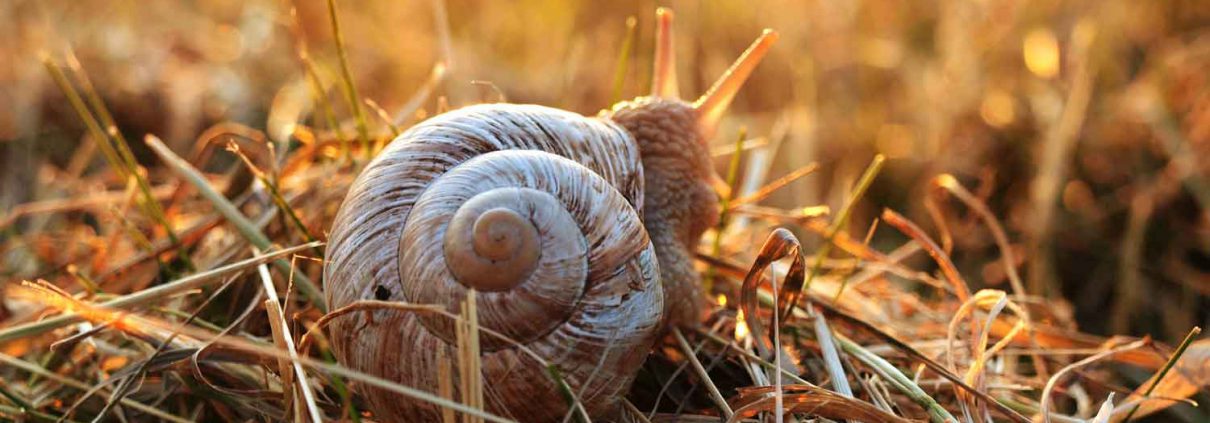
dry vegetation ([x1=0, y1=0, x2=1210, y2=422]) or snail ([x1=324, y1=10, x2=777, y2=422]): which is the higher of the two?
snail ([x1=324, y1=10, x2=777, y2=422])

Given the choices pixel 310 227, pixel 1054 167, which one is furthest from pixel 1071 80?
pixel 310 227

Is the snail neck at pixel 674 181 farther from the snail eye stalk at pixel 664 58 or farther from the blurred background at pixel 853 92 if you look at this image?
the blurred background at pixel 853 92

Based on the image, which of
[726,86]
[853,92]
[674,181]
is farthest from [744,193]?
[853,92]

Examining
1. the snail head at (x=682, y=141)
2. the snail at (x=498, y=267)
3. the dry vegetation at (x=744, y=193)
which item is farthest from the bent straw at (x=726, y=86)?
the snail at (x=498, y=267)

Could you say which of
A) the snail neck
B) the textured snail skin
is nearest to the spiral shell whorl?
the textured snail skin

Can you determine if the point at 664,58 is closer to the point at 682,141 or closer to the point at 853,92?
the point at 682,141

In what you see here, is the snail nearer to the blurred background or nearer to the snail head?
the snail head
